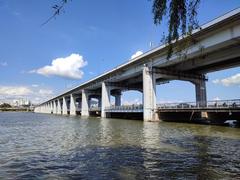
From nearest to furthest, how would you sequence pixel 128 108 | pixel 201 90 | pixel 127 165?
pixel 127 165
pixel 201 90
pixel 128 108

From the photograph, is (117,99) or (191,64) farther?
(117,99)

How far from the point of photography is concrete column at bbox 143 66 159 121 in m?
55.0

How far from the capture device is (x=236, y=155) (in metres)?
14.7

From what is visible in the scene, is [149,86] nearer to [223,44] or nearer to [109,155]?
[223,44]

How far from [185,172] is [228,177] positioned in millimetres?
1509

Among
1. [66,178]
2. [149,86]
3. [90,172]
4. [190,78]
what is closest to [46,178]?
[66,178]

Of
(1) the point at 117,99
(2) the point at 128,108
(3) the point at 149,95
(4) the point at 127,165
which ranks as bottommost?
(4) the point at 127,165

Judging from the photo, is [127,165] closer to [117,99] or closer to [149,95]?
[149,95]

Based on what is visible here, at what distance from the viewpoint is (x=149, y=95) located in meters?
55.9

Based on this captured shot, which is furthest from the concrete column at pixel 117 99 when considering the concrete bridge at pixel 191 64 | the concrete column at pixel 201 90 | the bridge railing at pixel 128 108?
the concrete column at pixel 201 90

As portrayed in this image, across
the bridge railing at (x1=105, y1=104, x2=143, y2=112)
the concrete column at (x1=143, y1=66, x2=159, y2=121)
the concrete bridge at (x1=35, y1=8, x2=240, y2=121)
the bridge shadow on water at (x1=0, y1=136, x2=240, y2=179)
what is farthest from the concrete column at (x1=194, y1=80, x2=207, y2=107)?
the bridge shadow on water at (x1=0, y1=136, x2=240, y2=179)

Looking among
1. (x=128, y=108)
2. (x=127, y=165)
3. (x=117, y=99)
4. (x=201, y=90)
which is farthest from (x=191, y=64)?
(x=117, y=99)

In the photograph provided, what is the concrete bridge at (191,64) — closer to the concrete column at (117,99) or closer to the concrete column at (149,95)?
the concrete column at (149,95)

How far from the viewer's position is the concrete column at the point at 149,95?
180 ft
